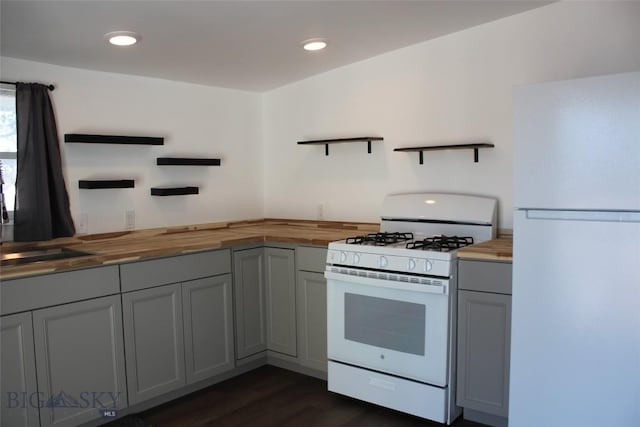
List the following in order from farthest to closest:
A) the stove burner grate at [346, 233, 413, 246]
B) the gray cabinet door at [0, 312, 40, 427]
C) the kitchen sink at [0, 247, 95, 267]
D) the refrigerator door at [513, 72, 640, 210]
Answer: the stove burner grate at [346, 233, 413, 246] < the kitchen sink at [0, 247, 95, 267] < the gray cabinet door at [0, 312, 40, 427] < the refrigerator door at [513, 72, 640, 210]

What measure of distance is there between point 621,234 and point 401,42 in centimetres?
186

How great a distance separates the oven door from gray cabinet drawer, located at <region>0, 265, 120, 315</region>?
119 centimetres

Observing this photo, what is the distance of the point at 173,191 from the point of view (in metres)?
3.55

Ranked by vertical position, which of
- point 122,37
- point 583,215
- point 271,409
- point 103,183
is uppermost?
point 122,37

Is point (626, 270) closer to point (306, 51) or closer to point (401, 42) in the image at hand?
point (401, 42)

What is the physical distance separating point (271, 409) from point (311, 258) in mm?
912

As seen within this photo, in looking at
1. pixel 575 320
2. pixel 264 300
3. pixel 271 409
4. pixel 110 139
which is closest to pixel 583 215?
pixel 575 320

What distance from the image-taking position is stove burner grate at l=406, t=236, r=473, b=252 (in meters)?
2.70

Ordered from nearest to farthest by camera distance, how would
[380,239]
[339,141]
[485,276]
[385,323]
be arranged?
[485,276], [385,323], [380,239], [339,141]

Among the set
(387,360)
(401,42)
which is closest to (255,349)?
(387,360)

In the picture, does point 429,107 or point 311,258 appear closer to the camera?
point 311,258

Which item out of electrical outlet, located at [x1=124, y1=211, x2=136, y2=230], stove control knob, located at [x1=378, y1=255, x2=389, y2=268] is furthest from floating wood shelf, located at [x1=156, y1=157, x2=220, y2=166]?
stove control knob, located at [x1=378, y1=255, x2=389, y2=268]

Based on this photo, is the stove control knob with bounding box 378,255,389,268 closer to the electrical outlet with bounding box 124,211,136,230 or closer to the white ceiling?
the white ceiling

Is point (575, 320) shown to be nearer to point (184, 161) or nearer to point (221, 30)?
point (221, 30)
